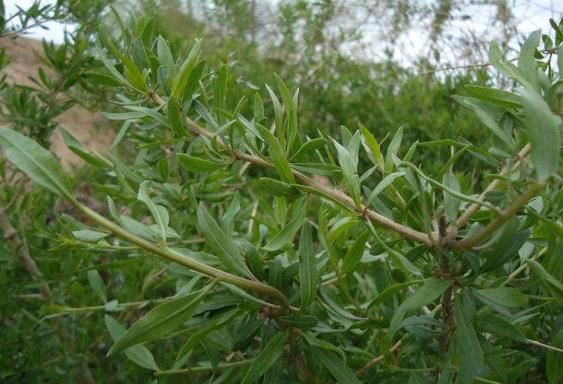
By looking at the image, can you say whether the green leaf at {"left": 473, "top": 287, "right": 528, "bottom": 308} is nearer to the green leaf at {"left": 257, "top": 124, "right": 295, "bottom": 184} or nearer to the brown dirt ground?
the green leaf at {"left": 257, "top": 124, "right": 295, "bottom": 184}

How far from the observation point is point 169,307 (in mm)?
510

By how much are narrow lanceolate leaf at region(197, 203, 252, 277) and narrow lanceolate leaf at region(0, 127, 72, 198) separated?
0.11 m

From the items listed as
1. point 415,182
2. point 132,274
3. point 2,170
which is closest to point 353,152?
point 415,182

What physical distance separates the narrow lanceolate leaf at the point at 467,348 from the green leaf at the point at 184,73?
1.07 ft

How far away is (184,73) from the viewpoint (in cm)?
61

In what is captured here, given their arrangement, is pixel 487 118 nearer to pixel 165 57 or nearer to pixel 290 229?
pixel 290 229

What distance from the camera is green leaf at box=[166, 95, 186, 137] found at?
584mm

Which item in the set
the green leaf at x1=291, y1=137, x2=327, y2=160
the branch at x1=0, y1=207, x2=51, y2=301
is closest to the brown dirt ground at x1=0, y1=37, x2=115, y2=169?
the branch at x1=0, y1=207, x2=51, y2=301

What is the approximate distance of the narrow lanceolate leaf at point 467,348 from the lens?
1.68 feet

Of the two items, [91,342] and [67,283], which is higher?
[67,283]

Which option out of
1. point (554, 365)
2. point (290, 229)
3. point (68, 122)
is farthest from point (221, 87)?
point (68, 122)

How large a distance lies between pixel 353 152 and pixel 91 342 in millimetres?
787

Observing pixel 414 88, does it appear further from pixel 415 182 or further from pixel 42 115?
pixel 415 182

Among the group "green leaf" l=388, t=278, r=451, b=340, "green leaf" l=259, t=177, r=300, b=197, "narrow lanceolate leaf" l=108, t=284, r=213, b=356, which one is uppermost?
"green leaf" l=259, t=177, r=300, b=197
